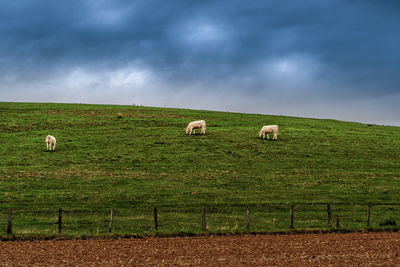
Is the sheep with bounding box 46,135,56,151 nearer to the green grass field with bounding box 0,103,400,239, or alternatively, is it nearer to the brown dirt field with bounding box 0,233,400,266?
the green grass field with bounding box 0,103,400,239

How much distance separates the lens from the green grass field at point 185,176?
926 inches

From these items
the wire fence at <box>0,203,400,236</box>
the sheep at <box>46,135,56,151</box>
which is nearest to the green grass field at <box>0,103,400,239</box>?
the wire fence at <box>0,203,400,236</box>

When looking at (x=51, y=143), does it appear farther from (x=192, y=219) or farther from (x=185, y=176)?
(x=192, y=219)

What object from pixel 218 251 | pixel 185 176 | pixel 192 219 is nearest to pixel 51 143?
pixel 185 176

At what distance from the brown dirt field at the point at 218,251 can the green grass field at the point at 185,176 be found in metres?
1.77

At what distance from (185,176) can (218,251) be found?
53.1 feet

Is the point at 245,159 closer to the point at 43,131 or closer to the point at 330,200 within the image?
the point at 330,200

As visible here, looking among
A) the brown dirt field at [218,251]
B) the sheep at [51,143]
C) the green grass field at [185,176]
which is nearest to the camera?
the brown dirt field at [218,251]

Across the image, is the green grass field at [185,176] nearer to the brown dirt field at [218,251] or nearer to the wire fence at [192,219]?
the wire fence at [192,219]

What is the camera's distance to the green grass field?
23.5 m

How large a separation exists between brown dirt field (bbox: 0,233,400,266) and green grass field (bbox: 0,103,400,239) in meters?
1.77

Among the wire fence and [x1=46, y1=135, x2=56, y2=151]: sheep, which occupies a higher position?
[x1=46, y1=135, x2=56, y2=151]: sheep

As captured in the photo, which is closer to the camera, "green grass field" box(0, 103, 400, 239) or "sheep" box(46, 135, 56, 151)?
"green grass field" box(0, 103, 400, 239)

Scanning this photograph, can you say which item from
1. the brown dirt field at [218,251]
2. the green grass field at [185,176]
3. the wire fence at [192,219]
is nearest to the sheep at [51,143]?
the green grass field at [185,176]
